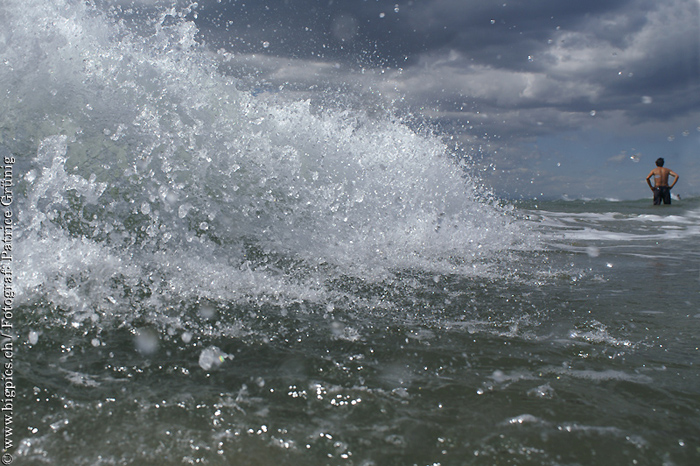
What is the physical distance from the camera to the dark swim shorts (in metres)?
17.4

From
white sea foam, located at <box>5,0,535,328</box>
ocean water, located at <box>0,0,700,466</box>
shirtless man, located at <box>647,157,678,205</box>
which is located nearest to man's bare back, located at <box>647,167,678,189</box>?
shirtless man, located at <box>647,157,678,205</box>

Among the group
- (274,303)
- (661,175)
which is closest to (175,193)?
(274,303)

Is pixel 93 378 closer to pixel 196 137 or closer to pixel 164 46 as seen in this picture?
pixel 196 137

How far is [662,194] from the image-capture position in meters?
17.6

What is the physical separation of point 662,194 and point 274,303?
1888 centimetres

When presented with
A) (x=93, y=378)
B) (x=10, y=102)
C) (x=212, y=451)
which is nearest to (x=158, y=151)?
(x=10, y=102)

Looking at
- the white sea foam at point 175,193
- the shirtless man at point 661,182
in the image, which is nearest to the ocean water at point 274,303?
the white sea foam at point 175,193

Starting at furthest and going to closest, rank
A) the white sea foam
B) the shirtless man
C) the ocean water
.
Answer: the shirtless man
the white sea foam
the ocean water

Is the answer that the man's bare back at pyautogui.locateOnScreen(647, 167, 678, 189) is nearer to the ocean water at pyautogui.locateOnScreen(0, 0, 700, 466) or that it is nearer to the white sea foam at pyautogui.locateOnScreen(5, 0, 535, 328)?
the ocean water at pyautogui.locateOnScreen(0, 0, 700, 466)

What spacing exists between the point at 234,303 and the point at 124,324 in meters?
0.63

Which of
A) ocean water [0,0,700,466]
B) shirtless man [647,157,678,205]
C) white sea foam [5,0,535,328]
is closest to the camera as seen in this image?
ocean water [0,0,700,466]

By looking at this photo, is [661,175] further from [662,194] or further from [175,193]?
[175,193]

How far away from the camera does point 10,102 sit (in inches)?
169

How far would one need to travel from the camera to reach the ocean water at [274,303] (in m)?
1.60
